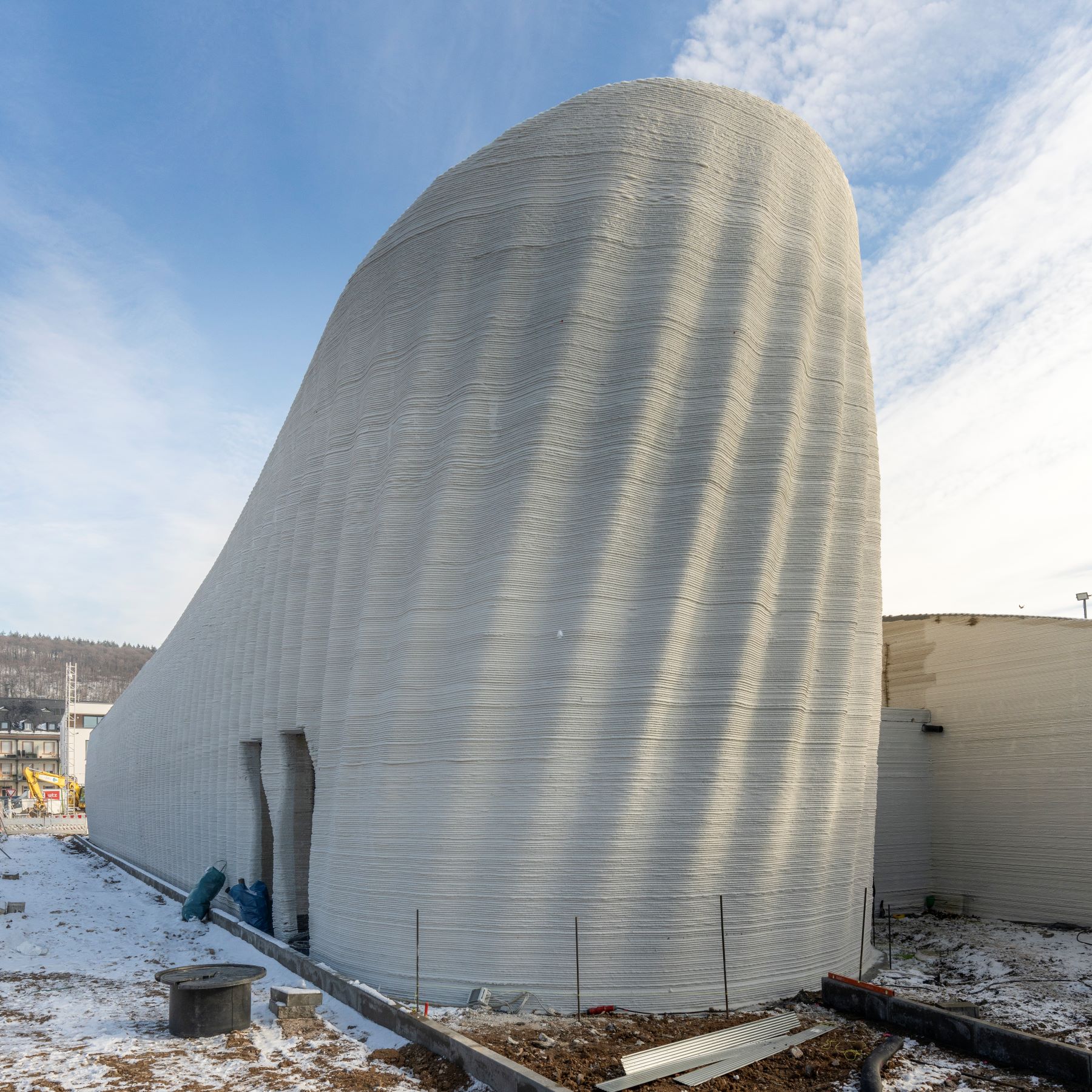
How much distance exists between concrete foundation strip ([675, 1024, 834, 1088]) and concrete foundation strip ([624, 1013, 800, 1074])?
0.35 ft

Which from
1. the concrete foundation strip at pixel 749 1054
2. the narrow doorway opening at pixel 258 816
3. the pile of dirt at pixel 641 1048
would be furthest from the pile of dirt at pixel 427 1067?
the narrow doorway opening at pixel 258 816

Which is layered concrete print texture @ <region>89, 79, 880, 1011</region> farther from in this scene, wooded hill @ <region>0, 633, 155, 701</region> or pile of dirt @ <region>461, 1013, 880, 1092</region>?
wooded hill @ <region>0, 633, 155, 701</region>

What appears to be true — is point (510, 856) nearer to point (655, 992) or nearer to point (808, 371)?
point (655, 992)

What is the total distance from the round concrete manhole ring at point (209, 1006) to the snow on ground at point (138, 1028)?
0.39ft

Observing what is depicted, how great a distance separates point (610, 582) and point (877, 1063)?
4.89 meters

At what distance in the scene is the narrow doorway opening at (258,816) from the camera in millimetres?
15633

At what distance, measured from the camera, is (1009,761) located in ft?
50.4

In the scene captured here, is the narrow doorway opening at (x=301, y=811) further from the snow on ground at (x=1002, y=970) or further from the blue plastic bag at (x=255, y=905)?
the snow on ground at (x=1002, y=970)

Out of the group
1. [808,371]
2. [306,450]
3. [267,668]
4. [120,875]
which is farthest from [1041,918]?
[120,875]

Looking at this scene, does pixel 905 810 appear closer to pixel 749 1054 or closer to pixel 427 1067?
pixel 749 1054

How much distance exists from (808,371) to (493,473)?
419 cm

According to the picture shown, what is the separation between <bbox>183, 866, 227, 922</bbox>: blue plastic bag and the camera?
635 inches

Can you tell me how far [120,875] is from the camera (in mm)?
25969

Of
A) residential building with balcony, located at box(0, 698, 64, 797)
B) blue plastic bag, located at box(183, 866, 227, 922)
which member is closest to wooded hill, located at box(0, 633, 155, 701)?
residential building with balcony, located at box(0, 698, 64, 797)
